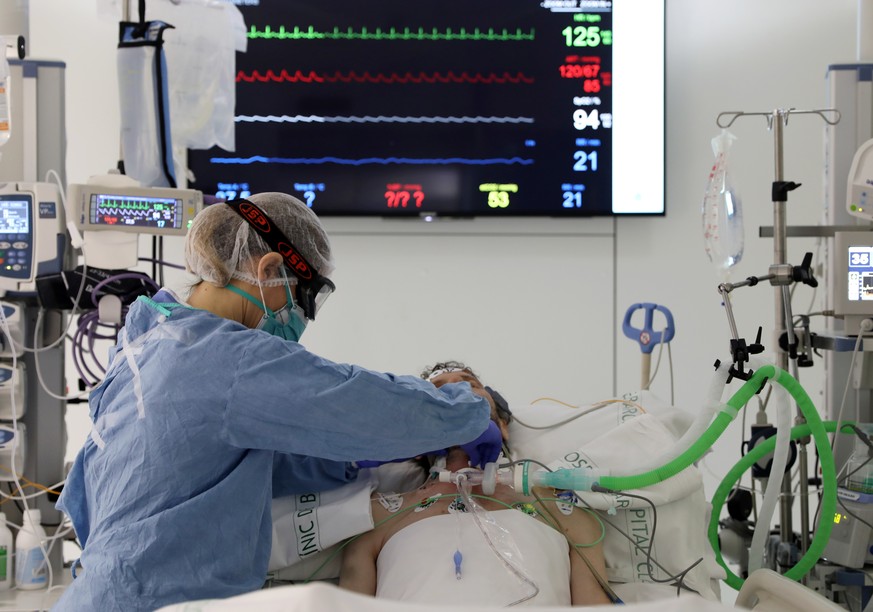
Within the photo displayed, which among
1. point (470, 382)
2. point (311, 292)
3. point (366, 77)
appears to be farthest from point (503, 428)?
point (366, 77)

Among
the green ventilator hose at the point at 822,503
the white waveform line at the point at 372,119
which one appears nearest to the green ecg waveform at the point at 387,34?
the white waveform line at the point at 372,119

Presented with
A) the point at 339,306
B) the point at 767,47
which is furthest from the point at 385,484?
the point at 767,47

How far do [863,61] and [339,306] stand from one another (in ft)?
7.40

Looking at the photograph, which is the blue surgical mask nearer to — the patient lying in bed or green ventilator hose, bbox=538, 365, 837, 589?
the patient lying in bed

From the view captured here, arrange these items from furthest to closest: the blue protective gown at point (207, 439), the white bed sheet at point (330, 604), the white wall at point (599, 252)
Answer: the white wall at point (599, 252)
the blue protective gown at point (207, 439)
the white bed sheet at point (330, 604)

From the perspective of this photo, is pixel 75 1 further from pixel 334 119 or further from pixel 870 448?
pixel 870 448

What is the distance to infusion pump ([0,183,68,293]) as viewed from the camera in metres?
2.67

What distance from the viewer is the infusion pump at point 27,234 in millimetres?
2666

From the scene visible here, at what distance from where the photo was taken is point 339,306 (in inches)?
156

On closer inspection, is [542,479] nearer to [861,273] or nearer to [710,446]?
[710,446]

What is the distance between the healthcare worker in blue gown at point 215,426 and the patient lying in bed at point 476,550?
0.29 m

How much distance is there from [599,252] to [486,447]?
1995 millimetres

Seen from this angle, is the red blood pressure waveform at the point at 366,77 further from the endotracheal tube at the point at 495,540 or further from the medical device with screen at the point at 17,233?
the endotracheal tube at the point at 495,540

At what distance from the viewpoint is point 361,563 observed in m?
2.01
